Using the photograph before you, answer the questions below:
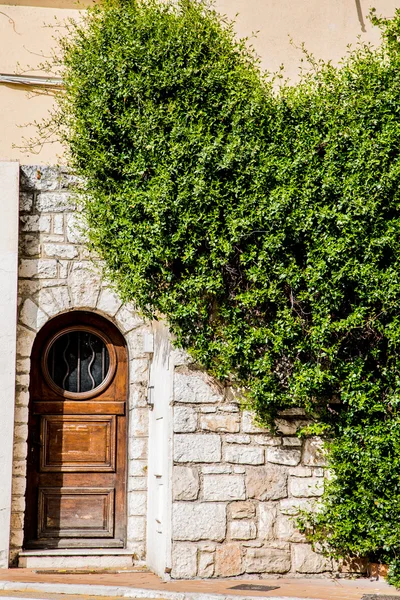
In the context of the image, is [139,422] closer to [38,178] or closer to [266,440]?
[266,440]

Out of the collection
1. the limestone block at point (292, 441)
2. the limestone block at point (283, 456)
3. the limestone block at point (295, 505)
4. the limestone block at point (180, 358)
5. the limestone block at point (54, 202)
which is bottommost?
the limestone block at point (295, 505)

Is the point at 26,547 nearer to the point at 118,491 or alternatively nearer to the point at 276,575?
the point at 118,491

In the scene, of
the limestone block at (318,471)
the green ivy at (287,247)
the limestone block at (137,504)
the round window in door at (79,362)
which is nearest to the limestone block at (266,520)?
the green ivy at (287,247)

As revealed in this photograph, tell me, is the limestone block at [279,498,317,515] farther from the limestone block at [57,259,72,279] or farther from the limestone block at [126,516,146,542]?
the limestone block at [57,259,72,279]

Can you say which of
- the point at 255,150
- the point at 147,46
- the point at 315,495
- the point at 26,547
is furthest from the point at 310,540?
the point at 147,46

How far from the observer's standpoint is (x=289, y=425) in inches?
281

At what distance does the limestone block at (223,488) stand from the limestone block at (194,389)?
66 centimetres

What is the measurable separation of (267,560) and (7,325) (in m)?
3.33

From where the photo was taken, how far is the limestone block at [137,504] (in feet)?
26.7

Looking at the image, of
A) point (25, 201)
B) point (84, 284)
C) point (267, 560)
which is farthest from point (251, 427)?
point (25, 201)

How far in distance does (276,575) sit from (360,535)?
2.59 ft

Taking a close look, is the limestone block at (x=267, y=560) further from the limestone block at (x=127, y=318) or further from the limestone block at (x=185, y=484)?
the limestone block at (x=127, y=318)

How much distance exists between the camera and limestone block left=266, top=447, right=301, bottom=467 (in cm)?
709

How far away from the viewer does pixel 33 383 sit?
8320mm
